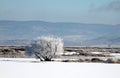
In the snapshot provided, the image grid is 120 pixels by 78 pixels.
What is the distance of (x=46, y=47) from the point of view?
52375 mm

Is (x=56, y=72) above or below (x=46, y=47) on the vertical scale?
below

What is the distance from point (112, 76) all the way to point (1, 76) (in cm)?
651

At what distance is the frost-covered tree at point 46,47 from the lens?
51.3m

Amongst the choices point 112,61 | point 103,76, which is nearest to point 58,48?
point 112,61

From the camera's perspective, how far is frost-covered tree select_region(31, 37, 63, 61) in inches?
2019

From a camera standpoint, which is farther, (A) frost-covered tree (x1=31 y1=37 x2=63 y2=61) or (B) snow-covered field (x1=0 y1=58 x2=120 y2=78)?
(A) frost-covered tree (x1=31 y1=37 x2=63 y2=61)

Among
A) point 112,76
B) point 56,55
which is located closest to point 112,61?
point 56,55

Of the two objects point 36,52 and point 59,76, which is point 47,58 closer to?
point 36,52

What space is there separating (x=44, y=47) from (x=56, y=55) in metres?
1.75

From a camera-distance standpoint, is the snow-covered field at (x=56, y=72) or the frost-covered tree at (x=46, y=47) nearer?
the snow-covered field at (x=56, y=72)

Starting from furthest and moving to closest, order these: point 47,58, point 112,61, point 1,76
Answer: point 47,58 < point 112,61 < point 1,76

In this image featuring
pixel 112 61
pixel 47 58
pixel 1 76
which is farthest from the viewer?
pixel 47 58

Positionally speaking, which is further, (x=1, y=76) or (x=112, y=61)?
(x=112, y=61)

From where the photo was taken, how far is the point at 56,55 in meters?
52.2
